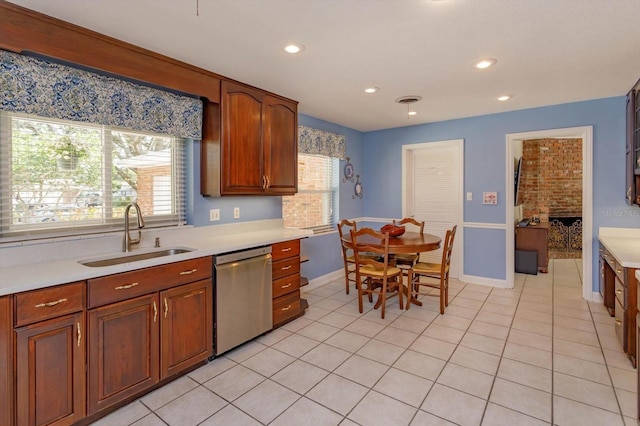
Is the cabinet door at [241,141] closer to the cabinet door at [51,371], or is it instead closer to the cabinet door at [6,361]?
the cabinet door at [51,371]

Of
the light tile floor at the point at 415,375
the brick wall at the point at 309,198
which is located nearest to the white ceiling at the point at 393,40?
the brick wall at the point at 309,198

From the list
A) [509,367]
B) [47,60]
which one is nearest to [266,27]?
[47,60]

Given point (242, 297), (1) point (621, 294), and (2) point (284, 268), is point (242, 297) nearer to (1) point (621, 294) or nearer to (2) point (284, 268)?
(2) point (284, 268)

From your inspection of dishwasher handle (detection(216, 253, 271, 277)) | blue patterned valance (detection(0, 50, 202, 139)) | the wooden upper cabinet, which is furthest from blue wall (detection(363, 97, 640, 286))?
blue patterned valance (detection(0, 50, 202, 139))

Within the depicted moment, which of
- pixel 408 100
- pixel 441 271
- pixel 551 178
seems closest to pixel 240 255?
pixel 441 271

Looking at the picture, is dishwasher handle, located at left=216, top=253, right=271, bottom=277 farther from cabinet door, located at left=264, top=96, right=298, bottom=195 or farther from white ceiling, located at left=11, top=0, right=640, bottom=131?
white ceiling, located at left=11, top=0, right=640, bottom=131

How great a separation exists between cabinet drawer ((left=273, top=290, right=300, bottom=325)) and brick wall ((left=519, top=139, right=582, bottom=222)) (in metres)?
5.49

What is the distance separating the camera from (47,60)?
2092 millimetres

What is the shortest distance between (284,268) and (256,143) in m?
1.26

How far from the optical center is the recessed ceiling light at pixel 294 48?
243cm

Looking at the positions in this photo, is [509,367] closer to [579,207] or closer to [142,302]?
[142,302]

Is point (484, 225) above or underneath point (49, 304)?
above

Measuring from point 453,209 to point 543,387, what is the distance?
10.0 feet

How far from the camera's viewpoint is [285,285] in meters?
3.34
